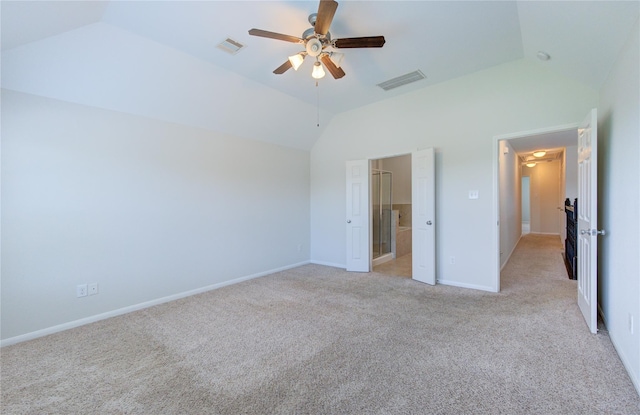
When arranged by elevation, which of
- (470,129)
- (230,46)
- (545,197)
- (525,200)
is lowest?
(525,200)

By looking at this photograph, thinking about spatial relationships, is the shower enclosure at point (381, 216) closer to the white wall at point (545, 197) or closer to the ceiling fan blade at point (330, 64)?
the ceiling fan blade at point (330, 64)

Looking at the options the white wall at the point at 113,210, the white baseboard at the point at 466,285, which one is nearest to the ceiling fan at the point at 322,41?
the white wall at the point at 113,210

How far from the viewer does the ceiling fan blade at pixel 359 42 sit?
226 centimetres

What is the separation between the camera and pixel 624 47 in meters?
2.03

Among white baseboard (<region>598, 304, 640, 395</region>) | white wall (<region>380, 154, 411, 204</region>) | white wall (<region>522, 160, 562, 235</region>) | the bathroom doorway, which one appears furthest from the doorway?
white baseboard (<region>598, 304, 640, 395</region>)

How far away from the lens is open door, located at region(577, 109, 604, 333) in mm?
2424

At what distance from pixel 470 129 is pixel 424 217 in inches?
55.2

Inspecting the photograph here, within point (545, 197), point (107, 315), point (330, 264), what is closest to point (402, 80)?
point (330, 264)

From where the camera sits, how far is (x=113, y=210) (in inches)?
123

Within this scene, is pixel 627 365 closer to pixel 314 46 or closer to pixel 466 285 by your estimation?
pixel 466 285

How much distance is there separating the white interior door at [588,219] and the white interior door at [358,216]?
9.20 ft

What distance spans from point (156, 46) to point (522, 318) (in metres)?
4.76

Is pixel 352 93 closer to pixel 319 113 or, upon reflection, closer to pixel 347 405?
pixel 319 113

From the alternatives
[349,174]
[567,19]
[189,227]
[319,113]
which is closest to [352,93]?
[319,113]
